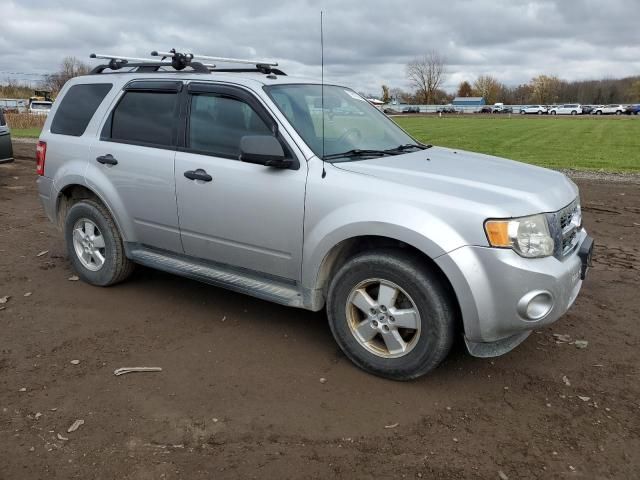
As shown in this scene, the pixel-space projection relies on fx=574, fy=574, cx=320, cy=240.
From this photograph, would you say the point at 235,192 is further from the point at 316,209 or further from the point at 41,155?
the point at 41,155

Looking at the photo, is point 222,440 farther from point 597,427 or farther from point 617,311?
point 617,311

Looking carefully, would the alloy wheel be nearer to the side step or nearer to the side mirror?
the side step

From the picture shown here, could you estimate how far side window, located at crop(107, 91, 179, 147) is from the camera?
4566 mm

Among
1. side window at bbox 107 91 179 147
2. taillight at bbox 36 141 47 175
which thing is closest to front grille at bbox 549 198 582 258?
side window at bbox 107 91 179 147

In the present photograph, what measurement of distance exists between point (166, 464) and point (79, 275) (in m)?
3.11

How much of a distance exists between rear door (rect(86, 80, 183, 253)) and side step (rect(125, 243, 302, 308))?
10 cm

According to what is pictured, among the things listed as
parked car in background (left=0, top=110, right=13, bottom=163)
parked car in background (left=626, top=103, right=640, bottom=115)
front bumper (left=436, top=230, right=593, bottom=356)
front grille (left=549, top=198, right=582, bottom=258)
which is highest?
parked car in background (left=626, top=103, right=640, bottom=115)

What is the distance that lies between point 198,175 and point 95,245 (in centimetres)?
160

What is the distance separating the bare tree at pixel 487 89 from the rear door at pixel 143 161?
442ft

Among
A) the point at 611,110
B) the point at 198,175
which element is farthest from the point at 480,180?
the point at 611,110

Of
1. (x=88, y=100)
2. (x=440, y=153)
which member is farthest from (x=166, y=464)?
(x=88, y=100)

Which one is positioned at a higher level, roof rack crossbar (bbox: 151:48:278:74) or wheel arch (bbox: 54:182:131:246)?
roof rack crossbar (bbox: 151:48:278:74)

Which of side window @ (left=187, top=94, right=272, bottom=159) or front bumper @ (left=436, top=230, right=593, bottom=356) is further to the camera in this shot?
side window @ (left=187, top=94, right=272, bottom=159)

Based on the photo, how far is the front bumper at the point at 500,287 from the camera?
3.19 m
